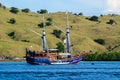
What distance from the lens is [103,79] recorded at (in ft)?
390

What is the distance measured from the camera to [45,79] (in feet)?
394

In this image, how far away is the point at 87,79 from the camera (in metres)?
120

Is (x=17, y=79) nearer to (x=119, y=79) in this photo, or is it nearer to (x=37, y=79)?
(x=37, y=79)

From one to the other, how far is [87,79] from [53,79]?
21.7 feet

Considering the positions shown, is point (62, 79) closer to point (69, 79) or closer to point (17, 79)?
point (69, 79)

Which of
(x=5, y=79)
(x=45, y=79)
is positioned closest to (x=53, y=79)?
(x=45, y=79)

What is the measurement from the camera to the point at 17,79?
11888 centimetres

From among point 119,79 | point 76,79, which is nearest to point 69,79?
point 76,79

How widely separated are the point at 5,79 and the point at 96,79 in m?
17.7

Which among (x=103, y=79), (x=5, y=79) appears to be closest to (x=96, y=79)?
(x=103, y=79)

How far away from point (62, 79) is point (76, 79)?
271 centimetres

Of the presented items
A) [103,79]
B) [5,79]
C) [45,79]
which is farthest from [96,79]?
[5,79]

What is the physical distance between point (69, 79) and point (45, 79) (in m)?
4.77

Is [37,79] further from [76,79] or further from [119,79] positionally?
[119,79]
